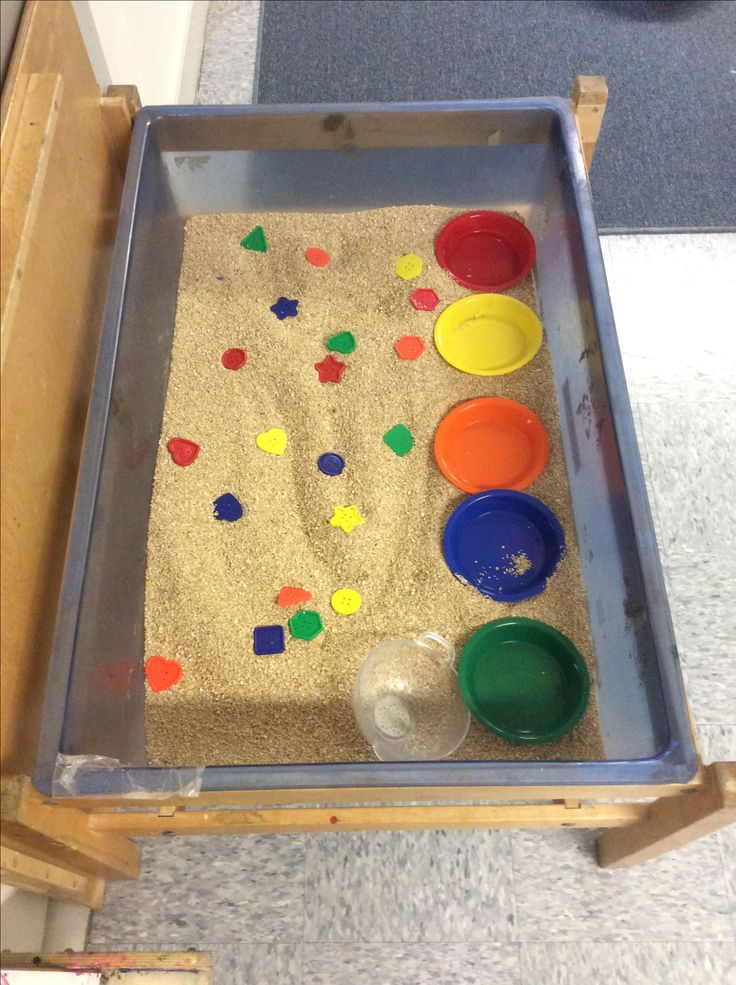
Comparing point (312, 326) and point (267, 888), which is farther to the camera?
point (312, 326)

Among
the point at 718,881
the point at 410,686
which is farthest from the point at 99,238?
the point at 718,881

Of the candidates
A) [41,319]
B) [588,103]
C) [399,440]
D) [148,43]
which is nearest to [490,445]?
[399,440]

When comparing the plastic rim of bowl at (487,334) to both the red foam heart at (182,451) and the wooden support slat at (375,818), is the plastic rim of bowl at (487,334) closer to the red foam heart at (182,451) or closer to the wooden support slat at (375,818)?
the red foam heart at (182,451)

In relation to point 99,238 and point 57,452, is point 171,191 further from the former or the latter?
point 57,452

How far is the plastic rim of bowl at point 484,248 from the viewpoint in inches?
53.7

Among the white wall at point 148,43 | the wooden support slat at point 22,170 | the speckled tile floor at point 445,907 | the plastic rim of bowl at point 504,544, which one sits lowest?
the speckled tile floor at point 445,907

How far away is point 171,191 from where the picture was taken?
4.42 feet

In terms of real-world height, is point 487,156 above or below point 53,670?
above

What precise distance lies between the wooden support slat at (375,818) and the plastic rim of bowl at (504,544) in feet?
0.94

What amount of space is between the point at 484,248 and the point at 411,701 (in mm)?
821

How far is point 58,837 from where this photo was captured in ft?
2.69

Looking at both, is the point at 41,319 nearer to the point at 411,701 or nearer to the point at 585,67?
the point at 411,701

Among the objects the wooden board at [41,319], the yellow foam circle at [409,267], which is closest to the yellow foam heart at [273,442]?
the wooden board at [41,319]

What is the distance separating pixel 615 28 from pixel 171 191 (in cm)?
136
